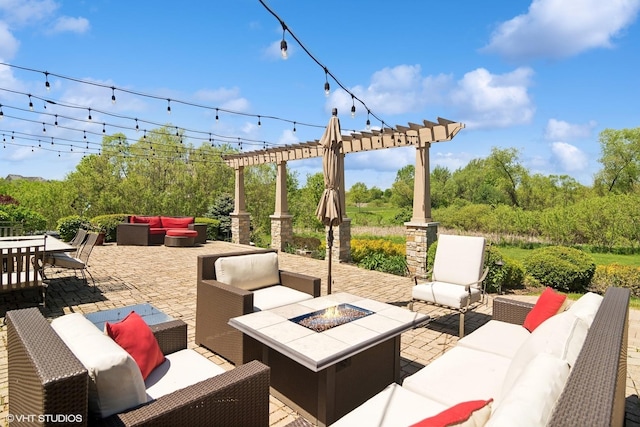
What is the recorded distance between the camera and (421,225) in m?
7.85

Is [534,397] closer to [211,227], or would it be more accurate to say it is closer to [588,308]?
[588,308]

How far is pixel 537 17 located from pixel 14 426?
993 centimetres

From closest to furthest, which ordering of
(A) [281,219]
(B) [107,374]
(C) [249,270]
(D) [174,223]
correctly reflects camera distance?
(B) [107,374] → (C) [249,270] → (A) [281,219] → (D) [174,223]

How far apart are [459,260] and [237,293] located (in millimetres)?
3049

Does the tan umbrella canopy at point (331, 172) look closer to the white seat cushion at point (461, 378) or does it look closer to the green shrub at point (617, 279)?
the white seat cushion at point (461, 378)

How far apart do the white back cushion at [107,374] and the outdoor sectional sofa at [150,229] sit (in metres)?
11.6

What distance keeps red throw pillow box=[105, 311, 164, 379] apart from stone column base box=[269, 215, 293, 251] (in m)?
9.54

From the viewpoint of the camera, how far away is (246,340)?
10.2ft

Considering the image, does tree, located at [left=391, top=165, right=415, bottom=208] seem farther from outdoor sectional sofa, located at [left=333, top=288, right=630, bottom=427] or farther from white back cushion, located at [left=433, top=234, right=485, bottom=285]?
outdoor sectional sofa, located at [left=333, top=288, right=630, bottom=427]

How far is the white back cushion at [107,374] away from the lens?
1461mm

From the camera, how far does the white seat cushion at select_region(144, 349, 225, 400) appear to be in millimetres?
2049

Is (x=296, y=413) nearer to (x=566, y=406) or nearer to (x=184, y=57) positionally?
(x=566, y=406)

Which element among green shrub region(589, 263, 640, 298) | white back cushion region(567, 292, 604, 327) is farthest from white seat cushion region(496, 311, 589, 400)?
green shrub region(589, 263, 640, 298)

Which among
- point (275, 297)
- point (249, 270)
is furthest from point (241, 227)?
point (275, 297)
